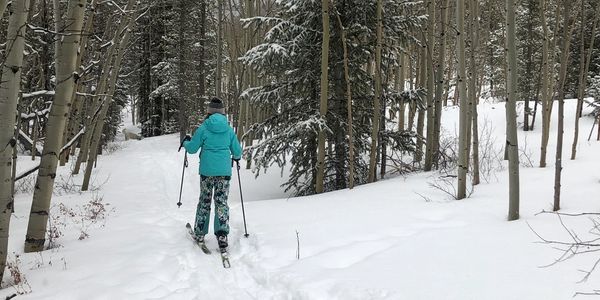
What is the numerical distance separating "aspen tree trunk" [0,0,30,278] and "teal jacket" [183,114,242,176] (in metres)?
2.22

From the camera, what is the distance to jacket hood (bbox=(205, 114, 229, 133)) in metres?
5.94

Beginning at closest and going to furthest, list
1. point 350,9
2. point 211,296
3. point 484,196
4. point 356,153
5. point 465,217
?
point 211,296, point 465,217, point 484,196, point 350,9, point 356,153

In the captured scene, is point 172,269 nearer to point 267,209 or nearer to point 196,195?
point 267,209

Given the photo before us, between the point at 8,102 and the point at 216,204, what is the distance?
2.79 m

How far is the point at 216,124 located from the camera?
5961mm

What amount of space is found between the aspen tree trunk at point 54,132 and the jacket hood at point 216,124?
1786 mm

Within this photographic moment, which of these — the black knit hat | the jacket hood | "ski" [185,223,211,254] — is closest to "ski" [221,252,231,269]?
"ski" [185,223,211,254]

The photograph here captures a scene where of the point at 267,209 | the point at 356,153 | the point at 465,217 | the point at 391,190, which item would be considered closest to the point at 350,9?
the point at 356,153

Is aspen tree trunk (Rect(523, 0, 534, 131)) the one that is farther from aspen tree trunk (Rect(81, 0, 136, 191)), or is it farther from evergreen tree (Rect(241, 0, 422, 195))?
aspen tree trunk (Rect(81, 0, 136, 191))

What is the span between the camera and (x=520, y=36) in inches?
882

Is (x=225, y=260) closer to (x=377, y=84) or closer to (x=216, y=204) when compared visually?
(x=216, y=204)

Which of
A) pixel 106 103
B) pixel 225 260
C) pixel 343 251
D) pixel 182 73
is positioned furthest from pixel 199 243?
pixel 182 73

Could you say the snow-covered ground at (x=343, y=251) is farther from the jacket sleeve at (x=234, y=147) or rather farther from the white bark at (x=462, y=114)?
the jacket sleeve at (x=234, y=147)

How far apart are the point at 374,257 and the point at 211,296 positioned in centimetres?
179
